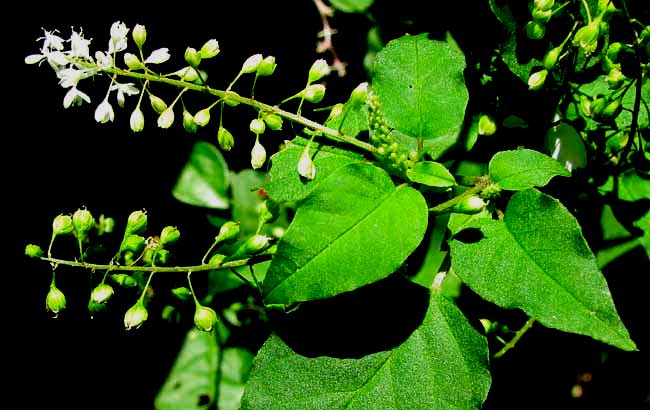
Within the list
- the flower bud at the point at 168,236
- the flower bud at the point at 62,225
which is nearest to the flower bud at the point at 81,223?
the flower bud at the point at 62,225

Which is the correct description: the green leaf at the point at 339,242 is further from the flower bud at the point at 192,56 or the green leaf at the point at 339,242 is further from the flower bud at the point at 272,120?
the flower bud at the point at 192,56

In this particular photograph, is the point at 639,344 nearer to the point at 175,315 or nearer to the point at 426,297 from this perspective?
the point at 426,297

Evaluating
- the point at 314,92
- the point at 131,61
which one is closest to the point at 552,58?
the point at 314,92

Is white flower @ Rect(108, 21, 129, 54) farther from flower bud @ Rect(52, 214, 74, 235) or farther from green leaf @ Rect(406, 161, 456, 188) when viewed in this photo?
green leaf @ Rect(406, 161, 456, 188)

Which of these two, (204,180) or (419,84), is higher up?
(419,84)

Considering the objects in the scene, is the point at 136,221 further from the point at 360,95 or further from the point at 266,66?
the point at 360,95

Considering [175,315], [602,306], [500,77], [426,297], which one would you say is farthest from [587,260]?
[175,315]

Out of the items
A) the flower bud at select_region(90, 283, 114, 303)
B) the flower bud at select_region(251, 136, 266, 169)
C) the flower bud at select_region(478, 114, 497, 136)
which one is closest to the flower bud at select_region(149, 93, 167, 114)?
the flower bud at select_region(251, 136, 266, 169)
